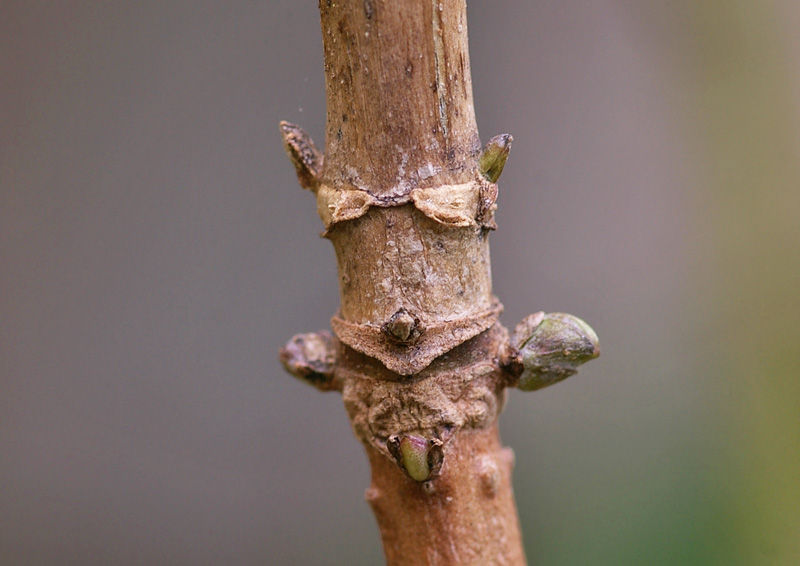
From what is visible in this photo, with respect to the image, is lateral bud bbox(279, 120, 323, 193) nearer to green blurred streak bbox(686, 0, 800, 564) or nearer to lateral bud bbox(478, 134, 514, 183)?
lateral bud bbox(478, 134, 514, 183)

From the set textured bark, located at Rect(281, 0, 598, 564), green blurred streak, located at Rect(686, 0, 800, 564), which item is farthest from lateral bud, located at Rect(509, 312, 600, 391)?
green blurred streak, located at Rect(686, 0, 800, 564)

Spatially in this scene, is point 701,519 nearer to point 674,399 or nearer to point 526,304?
point 674,399

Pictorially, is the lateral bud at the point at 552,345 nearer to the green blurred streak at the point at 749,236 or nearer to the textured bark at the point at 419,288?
the textured bark at the point at 419,288

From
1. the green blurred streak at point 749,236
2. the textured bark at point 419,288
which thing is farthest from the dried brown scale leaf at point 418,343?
the green blurred streak at point 749,236

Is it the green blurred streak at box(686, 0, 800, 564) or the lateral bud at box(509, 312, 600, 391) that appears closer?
the lateral bud at box(509, 312, 600, 391)

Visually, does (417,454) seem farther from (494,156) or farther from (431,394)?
(494,156)

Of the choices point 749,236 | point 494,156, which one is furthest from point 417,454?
point 749,236

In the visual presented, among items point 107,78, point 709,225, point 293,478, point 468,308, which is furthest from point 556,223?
point 468,308
